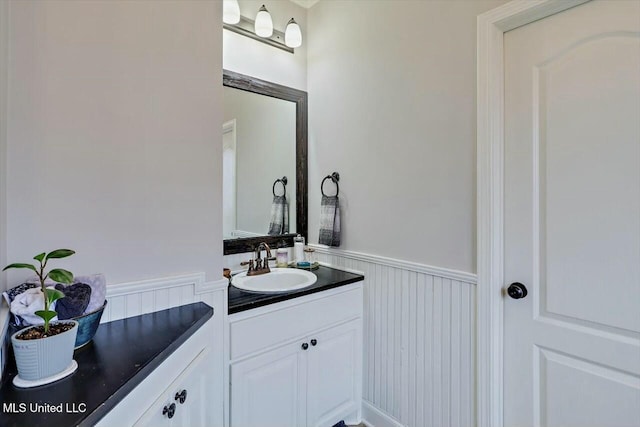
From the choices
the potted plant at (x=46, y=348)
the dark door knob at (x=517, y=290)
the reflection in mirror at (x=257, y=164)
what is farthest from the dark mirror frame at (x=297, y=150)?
the dark door knob at (x=517, y=290)

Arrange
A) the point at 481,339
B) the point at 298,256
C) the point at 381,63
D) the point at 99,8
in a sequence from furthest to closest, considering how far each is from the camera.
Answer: the point at 298,256 → the point at 381,63 → the point at 481,339 → the point at 99,8

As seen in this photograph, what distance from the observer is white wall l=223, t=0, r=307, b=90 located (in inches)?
79.0

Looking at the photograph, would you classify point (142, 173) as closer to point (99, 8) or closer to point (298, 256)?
point (99, 8)

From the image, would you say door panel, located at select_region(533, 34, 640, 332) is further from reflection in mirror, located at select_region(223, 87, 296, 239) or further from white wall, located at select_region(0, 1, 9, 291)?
white wall, located at select_region(0, 1, 9, 291)

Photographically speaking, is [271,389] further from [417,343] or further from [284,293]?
[417,343]

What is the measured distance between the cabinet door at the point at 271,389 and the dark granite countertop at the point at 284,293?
251 mm

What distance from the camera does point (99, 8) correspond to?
1.16 m

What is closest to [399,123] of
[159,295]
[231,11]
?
[231,11]

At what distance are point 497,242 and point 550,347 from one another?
452 mm

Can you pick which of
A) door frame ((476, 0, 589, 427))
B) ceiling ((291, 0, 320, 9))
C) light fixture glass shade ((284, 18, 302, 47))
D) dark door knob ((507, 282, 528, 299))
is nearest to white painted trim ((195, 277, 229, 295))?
door frame ((476, 0, 589, 427))

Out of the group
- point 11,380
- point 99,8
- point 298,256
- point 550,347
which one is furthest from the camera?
point 298,256

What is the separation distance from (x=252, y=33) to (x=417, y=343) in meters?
2.09

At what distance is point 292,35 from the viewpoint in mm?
2160

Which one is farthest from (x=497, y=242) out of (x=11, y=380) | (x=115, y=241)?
(x=11, y=380)
